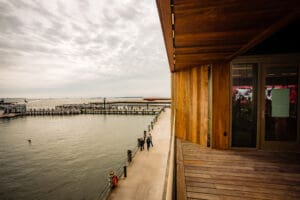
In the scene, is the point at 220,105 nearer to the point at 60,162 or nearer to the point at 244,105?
the point at 244,105

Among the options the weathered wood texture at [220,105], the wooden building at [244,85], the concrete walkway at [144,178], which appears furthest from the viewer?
the concrete walkway at [144,178]

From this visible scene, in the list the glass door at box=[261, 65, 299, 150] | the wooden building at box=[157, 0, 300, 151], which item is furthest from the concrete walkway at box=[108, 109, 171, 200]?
the glass door at box=[261, 65, 299, 150]

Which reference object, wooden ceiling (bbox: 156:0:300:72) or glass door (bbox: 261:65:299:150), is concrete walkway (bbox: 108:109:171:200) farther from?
wooden ceiling (bbox: 156:0:300:72)

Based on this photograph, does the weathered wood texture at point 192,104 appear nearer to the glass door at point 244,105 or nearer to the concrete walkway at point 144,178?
the glass door at point 244,105

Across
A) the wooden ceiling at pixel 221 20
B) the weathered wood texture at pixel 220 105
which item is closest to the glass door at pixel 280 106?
the weathered wood texture at pixel 220 105

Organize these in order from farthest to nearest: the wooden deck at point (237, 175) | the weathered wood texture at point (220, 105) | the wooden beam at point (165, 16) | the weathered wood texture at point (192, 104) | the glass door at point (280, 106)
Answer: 1. the weathered wood texture at point (192, 104)
2. the weathered wood texture at point (220, 105)
3. the glass door at point (280, 106)
4. the wooden deck at point (237, 175)
5. the wooden beam at point (165, 16)

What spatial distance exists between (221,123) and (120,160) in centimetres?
1342

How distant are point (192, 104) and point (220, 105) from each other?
3.93 ft

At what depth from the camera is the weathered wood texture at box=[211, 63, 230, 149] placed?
451 centimetres

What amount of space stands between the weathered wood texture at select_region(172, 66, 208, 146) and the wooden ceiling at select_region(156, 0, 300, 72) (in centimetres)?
213

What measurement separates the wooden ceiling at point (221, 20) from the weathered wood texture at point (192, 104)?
2131mm

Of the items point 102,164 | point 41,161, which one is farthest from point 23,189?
point 102,164

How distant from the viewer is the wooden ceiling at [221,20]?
1661 millimetres

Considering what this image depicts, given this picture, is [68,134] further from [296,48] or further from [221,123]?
[296,48]
